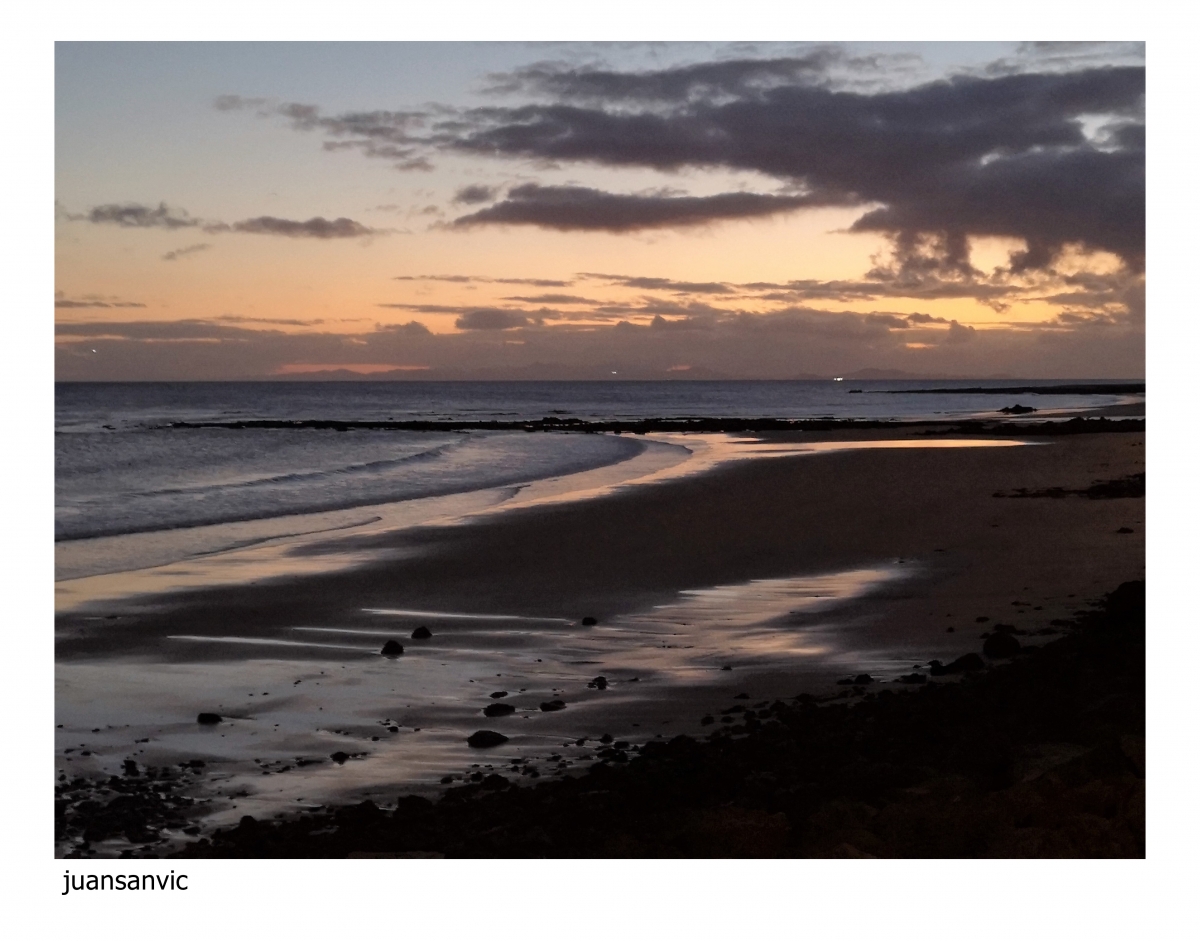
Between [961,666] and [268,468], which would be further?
[268,468]

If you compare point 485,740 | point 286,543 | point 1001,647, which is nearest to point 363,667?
point 485,740

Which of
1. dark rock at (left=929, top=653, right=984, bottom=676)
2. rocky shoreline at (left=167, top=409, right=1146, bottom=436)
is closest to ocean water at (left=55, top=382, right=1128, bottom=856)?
dark rock at (left=929, top=653, right=984, bottom=676)

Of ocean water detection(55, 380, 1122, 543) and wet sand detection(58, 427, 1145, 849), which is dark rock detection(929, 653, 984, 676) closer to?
wet sand detection(58, 427, 1145, 849)

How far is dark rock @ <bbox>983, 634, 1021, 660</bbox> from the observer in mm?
9633

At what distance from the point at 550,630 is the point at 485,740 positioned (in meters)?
3.68

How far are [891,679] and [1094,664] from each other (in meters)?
1.51

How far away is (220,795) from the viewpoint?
713 centimetres

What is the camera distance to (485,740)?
7910 millimetres

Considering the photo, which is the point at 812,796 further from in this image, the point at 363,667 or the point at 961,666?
the point at 363,667

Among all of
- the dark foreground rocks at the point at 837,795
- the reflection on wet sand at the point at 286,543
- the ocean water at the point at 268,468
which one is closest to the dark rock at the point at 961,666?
the dark foreground rocks at the point at 837,795

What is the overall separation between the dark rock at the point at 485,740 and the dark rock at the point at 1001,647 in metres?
4.31

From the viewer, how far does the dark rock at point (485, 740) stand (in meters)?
7.91

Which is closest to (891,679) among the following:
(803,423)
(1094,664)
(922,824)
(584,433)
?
(1094,664)
